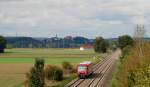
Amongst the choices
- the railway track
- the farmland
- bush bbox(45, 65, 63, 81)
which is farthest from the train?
the farmland

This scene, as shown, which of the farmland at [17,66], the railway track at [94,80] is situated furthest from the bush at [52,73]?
the farmland at [17,66]

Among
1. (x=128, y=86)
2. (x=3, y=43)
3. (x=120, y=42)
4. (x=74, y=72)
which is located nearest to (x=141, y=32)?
(x=128, y=86)

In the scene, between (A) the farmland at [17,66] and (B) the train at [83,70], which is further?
(B) the train at [83,70]

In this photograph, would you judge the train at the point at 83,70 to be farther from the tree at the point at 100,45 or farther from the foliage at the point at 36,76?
the tree at the point at 100,45

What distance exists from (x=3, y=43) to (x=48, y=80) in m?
139

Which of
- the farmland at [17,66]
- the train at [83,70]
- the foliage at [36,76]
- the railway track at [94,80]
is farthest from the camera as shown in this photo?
the train at [83,70]

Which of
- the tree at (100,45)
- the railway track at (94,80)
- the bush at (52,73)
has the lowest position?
the railway track at (94,80)

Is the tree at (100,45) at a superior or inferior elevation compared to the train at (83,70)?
superior

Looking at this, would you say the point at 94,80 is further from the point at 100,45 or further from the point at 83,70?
the point at 100,45

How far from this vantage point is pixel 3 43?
641 feet

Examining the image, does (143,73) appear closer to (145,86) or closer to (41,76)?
(145,86)

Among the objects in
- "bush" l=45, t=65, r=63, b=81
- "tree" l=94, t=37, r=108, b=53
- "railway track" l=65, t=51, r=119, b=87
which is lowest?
"railway track" l=65, t=51, r=119, b=87

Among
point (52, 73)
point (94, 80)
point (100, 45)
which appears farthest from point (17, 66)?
point (100, 45)

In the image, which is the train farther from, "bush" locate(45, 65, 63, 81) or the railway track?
"bush" locate(45, 65, 63, 81)
